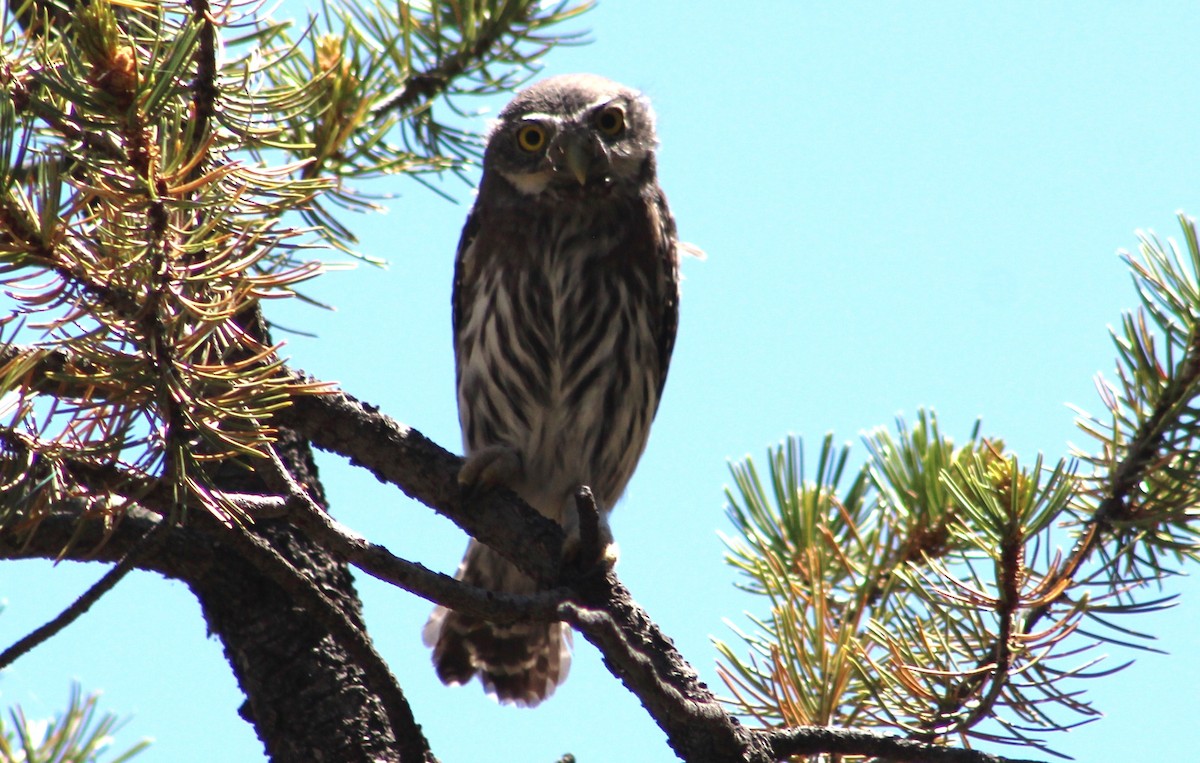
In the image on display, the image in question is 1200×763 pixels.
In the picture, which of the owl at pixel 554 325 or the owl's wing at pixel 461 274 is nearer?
the owl at pixel 554 325

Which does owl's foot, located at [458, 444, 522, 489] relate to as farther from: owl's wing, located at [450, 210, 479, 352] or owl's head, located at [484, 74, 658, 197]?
owl's head, located at [484, 74, 658, 197]

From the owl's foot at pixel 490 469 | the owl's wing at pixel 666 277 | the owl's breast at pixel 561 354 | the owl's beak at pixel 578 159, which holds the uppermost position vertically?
the owl's beak at pixel 578 159

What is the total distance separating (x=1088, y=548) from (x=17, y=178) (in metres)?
1.82

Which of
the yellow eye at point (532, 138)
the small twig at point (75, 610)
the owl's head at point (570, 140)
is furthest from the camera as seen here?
the yellow eye at point (532, 138)

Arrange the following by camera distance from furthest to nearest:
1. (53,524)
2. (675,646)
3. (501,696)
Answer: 1. (501,696)
2. (675,646)
3. (53,524)

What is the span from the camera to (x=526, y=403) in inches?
147

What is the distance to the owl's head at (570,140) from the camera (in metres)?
4.06

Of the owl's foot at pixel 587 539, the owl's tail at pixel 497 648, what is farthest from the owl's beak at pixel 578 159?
the owl's foot at pixel 587 539

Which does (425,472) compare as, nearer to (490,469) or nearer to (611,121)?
(490,469)

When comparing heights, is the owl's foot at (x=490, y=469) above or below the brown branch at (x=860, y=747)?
above

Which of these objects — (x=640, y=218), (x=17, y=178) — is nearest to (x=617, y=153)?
(x=640, y=218)

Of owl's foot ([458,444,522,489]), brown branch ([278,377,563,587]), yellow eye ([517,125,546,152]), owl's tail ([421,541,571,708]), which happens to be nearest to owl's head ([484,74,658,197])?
yellow eye ([517,125,546,152])

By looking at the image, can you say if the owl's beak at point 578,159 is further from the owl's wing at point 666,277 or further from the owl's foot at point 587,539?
the owl's foot at point 587,539

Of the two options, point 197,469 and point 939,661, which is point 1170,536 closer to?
point 939,661
